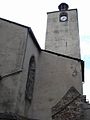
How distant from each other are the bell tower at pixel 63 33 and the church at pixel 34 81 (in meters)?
5.51

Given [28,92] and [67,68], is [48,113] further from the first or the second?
[67,68]

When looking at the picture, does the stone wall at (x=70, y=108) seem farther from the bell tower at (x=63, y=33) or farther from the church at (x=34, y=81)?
the bell tower at (x=63, y=33)

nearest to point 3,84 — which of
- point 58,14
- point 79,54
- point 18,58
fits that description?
Answer: point 18,58

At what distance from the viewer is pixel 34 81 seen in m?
11.7

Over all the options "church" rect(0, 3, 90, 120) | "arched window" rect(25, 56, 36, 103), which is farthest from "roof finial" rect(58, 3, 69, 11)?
"arched window" rect(25, 56, 36, 103)

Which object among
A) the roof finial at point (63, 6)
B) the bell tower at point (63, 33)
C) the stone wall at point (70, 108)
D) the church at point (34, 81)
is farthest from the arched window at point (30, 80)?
the roof finial at point (63, 6)

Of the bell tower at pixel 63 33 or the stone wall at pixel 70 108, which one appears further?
the bell tower at pixel 63 33

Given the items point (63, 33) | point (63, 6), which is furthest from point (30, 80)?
point (63, 6)

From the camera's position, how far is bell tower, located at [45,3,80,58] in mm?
18031

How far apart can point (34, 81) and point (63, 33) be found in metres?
8.51

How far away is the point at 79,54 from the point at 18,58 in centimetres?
884

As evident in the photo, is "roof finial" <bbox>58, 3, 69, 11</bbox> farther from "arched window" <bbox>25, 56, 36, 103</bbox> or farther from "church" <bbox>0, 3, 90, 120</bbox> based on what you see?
"arched window" <bbox>25, 56, 36, 103</bbox>

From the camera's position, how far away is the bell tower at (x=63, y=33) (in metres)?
18.0

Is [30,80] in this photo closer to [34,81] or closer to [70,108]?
[34,81]
